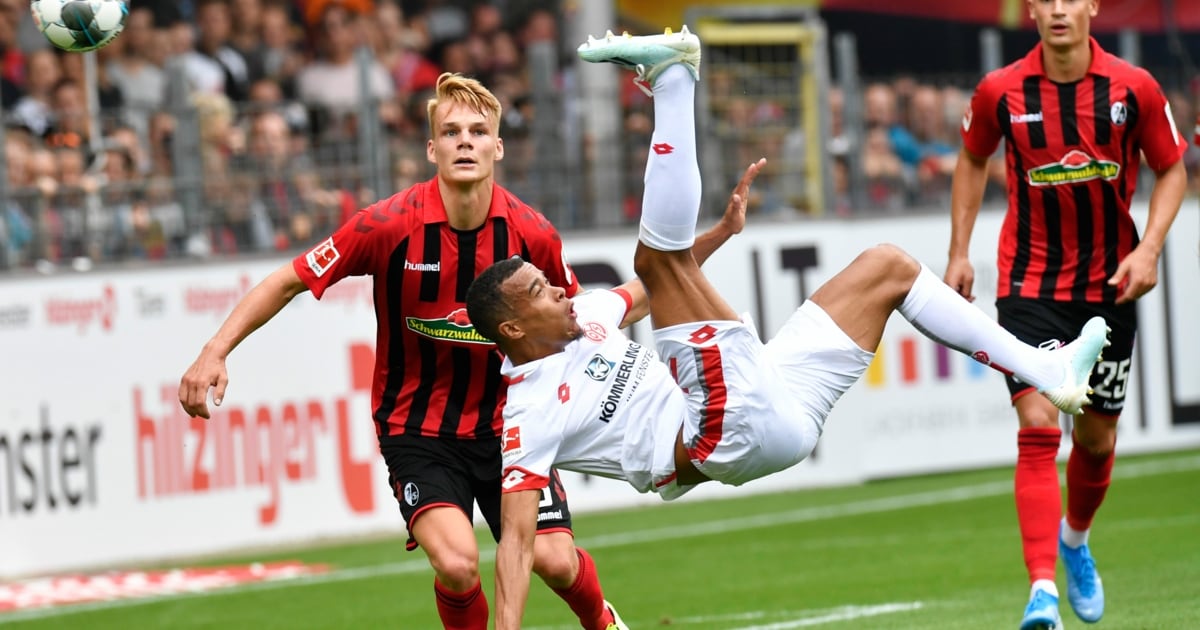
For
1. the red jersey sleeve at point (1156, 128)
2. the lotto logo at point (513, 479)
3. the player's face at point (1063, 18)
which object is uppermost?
the player's face at point (1063, 18)

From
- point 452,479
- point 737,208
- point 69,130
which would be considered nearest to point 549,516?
point 452,479

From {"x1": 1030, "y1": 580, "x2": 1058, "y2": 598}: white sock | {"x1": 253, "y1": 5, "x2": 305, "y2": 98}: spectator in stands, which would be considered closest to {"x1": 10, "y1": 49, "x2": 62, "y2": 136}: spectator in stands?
{"x1": 253, "y1": 5, "x2": 305, "y2": 98}: spectator in stands

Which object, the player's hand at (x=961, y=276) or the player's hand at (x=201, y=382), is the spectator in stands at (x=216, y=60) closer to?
the player's hand at (x=961, y=276)

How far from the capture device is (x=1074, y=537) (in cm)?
823

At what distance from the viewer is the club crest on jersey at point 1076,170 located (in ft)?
26.2

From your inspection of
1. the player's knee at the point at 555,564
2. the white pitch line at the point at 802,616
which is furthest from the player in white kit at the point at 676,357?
the white pitch line at the point at 802,616

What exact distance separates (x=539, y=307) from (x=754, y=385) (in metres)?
0.80

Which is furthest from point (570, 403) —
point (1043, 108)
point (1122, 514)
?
point (1122, 514)

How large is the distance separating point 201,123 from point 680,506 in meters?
4.59

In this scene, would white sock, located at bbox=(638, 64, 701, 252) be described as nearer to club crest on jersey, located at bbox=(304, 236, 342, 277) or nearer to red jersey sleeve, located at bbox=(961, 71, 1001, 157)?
club crest on jersey, located at bbox=(304, 236, 342, 277)

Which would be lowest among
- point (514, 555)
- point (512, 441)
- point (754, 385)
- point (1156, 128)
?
point (514, 555)

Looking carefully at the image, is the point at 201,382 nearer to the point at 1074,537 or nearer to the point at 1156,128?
the point at 1074,537

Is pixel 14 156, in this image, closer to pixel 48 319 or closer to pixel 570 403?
pixel 48 319

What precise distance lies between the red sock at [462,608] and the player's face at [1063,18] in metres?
3.31
